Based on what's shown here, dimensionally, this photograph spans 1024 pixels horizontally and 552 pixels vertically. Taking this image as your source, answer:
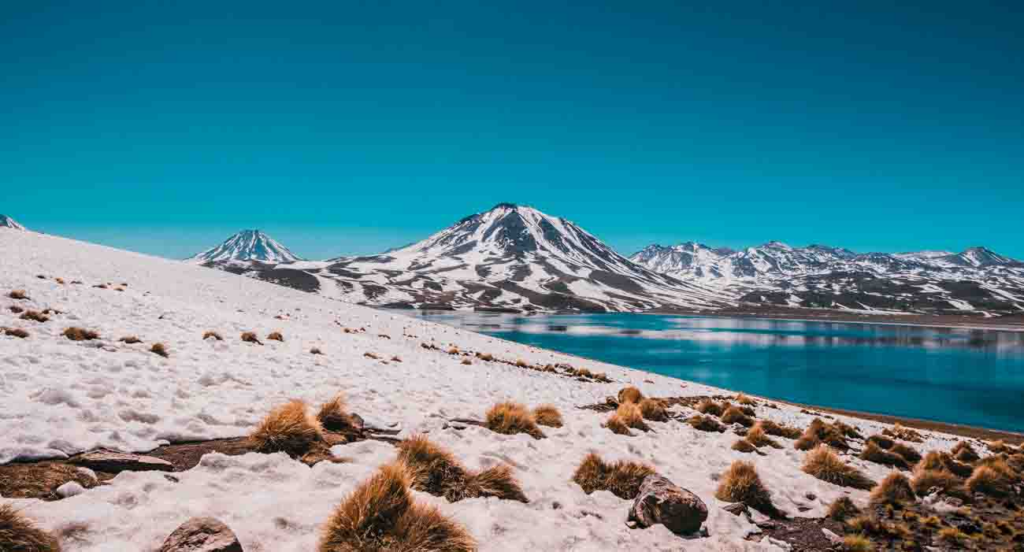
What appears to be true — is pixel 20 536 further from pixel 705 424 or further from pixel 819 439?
pixel 819 439

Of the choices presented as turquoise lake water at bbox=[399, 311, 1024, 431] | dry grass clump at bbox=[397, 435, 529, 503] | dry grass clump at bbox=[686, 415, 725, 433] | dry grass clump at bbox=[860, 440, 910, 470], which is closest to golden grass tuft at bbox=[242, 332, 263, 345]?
dry grass clump at bbox=[397, 435, 529, 503]

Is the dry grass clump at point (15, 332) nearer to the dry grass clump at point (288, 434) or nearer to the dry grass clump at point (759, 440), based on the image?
the dry grass clump at point (288, 434)

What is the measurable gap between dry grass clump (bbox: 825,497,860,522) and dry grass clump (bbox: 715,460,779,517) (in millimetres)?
957

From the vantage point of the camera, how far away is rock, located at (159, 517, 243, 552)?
427cm

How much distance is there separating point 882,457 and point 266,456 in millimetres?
15088

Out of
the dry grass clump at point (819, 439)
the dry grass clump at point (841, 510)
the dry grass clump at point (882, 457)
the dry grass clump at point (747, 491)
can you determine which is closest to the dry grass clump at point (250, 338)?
the dry grass clump at point (747, 491)

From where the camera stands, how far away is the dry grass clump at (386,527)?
501cm

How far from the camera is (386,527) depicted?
531cm

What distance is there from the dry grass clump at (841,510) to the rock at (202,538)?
901 centimetres

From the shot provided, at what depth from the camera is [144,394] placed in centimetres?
887

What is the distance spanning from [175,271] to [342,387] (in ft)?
136

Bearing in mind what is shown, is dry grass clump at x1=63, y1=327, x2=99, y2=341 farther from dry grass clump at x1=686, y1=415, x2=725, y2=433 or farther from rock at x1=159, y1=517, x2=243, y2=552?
dry grass clump at x1=686, y1=415, x2=725, y2=433

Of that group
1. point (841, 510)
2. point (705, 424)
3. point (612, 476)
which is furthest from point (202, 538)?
point (705, 424)

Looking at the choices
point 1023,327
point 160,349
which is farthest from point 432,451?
point 1023,327
